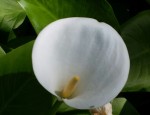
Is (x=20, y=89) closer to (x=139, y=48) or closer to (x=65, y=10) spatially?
(x=65, y=10)

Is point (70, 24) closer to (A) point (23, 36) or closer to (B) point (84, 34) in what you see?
(B) point (84, 34)

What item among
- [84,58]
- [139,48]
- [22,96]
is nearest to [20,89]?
[22,96]

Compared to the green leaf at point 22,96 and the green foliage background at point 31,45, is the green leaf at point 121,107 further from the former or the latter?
the green leaf at point 22,96

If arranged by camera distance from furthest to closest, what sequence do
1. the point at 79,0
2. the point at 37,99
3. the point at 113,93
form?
the point at 79,0, the point at 37,99, the point at 113,93

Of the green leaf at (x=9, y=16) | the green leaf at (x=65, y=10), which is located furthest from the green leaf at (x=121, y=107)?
the green leaf at (x=9, y=16)

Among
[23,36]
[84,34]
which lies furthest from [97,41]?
[23,36]
